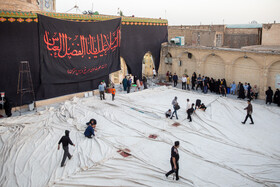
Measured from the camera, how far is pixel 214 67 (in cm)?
1617

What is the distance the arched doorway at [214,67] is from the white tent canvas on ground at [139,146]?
4016 mm

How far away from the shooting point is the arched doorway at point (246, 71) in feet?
46.4

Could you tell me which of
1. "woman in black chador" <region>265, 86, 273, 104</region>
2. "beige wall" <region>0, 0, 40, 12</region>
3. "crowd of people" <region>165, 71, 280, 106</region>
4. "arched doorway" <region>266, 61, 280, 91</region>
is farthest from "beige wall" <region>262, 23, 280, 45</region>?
"beige wall" <region>0, 0, 40, 12</region>

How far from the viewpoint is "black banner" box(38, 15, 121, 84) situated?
40.3ft

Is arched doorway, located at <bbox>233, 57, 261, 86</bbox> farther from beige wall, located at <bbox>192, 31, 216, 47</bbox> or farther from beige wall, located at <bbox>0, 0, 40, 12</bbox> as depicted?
beige wall, located at <bbox>0, 0, 40, 12</bbox>

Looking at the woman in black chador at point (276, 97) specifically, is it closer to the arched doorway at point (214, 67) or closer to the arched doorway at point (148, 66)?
the arched doorway at point (214, 67)

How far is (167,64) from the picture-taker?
1916 cm

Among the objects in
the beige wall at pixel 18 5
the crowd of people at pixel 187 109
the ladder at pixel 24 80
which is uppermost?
the beige wall at pixel 18 5

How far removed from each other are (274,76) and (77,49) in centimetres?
1049

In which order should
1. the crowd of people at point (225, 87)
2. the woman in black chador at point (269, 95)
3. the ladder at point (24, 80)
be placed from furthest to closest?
1. the crowd of people at point (225, 87)
2. the woman in black chador at point (269, 95)
3. the ladder at point (24, 80)

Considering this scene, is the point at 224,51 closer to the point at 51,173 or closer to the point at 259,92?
the point at 259,92

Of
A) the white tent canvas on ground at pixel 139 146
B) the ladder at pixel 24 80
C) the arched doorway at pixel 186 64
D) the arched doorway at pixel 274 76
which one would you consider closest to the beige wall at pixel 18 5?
the ladder at pixel 24 80

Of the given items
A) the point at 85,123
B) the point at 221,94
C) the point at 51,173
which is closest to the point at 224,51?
the point at 221,94

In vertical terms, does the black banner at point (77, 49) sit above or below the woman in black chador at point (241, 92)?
above
